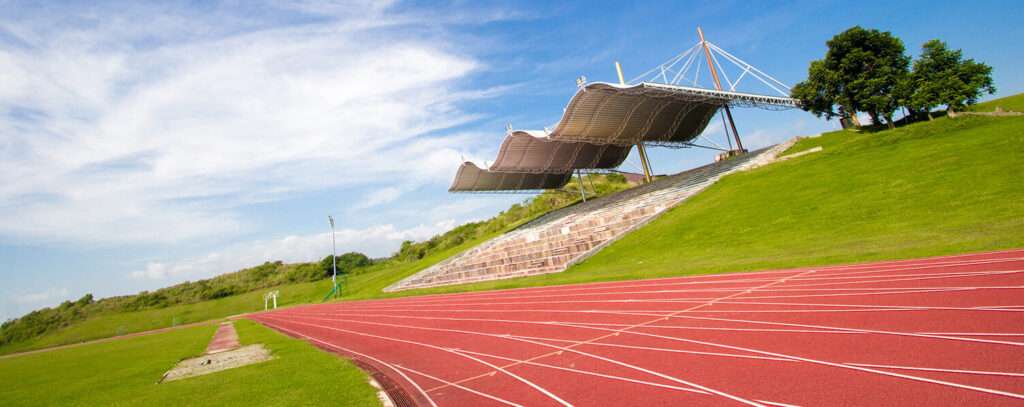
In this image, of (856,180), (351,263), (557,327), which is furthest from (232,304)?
(856,180)

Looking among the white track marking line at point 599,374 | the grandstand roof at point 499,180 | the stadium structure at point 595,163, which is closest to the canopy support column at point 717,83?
the stadium structure at point 595,163

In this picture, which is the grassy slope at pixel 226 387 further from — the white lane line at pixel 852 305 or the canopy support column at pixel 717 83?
the canopy support column at pixel 717 83

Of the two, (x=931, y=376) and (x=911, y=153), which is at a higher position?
(x=911, y=153)

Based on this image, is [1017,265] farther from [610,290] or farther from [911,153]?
[911,153]

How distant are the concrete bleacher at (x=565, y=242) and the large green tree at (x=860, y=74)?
448 centimetres

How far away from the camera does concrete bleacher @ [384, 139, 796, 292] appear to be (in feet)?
67.4

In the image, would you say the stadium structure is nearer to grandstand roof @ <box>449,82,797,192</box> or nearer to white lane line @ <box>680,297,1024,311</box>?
grandstand roof @ <box>449,82,797,192</box>

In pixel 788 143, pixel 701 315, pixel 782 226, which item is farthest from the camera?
pixel 788 143

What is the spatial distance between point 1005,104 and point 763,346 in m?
36.3

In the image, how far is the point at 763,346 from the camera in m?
4.95

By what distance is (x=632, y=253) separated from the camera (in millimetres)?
17594

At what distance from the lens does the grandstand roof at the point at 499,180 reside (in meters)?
39.8

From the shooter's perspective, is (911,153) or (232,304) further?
(232,304)

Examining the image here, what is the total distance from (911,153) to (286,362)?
933 inches
